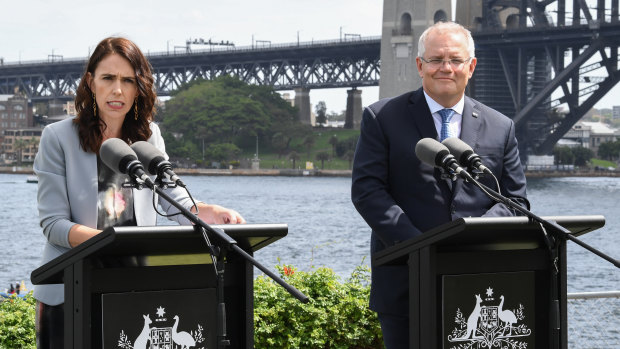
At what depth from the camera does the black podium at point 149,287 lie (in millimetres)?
2525

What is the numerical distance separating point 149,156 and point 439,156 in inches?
31.3

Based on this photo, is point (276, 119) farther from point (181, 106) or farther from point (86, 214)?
point (86, 214)

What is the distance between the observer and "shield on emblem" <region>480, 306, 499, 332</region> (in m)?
2.84

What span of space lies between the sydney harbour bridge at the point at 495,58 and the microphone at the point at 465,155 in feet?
180

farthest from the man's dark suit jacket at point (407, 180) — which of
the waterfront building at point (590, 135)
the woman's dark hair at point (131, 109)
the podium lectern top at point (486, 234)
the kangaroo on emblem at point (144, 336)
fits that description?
the waterfront building at point (590, 135)

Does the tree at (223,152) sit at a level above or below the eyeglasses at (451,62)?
below

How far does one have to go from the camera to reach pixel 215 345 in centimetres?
269

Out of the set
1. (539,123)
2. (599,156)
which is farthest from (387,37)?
(599,156)

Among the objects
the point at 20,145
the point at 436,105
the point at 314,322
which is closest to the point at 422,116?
the point at 436,105

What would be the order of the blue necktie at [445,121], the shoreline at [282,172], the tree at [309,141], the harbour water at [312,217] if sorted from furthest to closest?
the tree at [309,141], the shoreline at [282,172], the harbour water at [312,217], the blue necktie at [445,121]

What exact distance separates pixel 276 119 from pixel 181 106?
8801 mm

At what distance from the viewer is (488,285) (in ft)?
9.37

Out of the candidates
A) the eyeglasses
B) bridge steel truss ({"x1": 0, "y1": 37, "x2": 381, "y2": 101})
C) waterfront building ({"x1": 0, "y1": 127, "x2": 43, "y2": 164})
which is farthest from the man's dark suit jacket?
waterfront building ({"x1": 0, "y1": 127, "x2": 43, "y2": 164})

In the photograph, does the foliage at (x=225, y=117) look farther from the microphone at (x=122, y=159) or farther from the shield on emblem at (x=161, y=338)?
the shield on emblem at (x=161, y=338)
